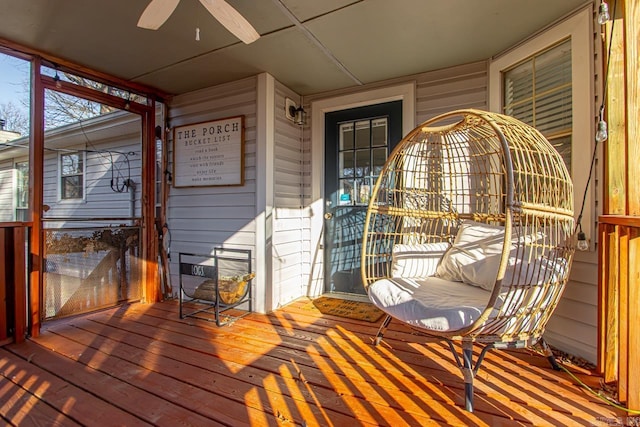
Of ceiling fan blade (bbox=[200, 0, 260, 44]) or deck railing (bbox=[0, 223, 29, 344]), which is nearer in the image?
ceiling fan blade (bbox=[200, 0, 260, 44])

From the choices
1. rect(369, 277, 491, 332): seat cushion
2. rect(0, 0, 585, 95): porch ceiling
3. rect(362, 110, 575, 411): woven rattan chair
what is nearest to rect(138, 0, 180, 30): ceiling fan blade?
rect(0, 0, 585, 95): porch ceiling

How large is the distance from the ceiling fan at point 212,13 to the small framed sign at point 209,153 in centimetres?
136

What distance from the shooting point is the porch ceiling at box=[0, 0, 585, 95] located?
204 cm

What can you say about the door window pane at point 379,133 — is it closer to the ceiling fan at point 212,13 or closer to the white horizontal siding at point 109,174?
the ceiling fan at point 212,13

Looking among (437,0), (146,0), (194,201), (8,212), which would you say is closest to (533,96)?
(437,0)

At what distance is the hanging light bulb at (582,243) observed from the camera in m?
1.95

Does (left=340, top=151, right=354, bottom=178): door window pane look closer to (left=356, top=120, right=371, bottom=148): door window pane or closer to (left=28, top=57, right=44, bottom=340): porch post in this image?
(left=356, top=120, right=371, bottom=148): door window pane

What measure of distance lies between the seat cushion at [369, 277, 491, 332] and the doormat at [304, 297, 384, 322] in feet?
2.57

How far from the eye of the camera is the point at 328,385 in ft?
5.83

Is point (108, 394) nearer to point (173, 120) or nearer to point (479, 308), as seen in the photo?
point (479, 308)

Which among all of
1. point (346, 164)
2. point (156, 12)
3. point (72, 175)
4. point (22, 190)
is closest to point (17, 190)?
point (22, 190)

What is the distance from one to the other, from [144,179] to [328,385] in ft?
9.53

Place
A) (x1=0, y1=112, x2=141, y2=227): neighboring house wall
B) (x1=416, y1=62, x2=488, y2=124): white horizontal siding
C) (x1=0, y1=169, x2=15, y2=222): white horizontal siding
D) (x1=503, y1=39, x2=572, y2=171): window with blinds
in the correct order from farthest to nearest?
(x1=0, y1=112, x2=141, y2=227): neighboring house wall → (x1=416, y1=62, x2=488, y2=124): white horizontal siding → (x1=0, y1=169, x2=15, y2=222): white horizontal siding → (x1=503, y1=39, x2=572, y2=171): window with blinds

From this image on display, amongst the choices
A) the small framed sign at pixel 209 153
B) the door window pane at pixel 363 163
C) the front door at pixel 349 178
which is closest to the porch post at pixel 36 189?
the small framed sign at pixel 209 153
